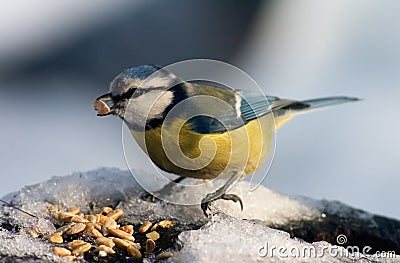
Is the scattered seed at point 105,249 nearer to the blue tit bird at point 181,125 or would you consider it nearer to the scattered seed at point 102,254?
the scattered seed at point 102,254

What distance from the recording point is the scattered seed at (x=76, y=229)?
1.50 meters

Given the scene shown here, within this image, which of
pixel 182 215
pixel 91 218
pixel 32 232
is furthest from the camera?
pixel 182 215

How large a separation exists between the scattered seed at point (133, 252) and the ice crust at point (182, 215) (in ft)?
0.31

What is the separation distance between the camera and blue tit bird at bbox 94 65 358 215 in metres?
1.82

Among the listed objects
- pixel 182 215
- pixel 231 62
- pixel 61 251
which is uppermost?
pixel 61 251

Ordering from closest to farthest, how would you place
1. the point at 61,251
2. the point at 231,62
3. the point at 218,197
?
the point at 61,251
the point at 218,197
the point at 231,62

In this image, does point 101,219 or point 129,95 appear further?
point 129,95

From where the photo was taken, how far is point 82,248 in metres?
1.40

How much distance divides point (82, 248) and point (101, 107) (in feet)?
1.67

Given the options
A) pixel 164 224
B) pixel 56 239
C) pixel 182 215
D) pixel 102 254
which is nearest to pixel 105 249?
pixel 102 254

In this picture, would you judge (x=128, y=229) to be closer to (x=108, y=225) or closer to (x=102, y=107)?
(x=108, y=225)

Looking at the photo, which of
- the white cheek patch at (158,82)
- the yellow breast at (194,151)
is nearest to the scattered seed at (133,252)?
the yellow breast at (194,151)

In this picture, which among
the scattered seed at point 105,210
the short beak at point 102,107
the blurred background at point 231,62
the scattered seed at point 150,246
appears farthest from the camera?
the blurred background at point 231,62

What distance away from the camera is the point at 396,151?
12.8 feet
